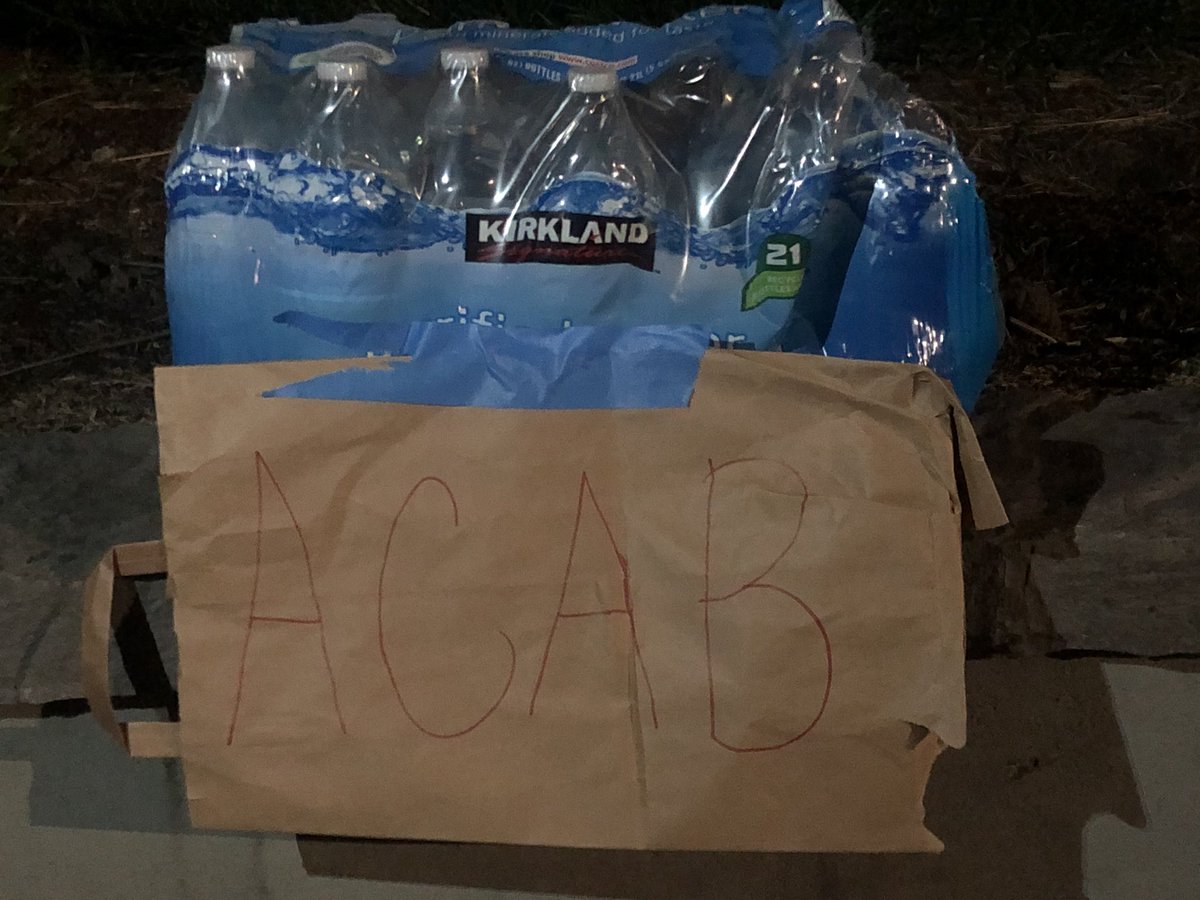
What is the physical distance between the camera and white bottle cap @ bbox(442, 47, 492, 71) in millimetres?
699

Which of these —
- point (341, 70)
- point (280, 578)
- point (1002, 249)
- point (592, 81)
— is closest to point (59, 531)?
point (280, 578)

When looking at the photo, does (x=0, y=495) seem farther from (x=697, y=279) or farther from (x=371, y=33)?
(x=697, y=279)

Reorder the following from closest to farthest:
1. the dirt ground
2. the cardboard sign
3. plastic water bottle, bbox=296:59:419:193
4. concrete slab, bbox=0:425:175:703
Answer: the cardboard sign, plastic water bottle, bbox=296:59:419:193, concrete slab, bbox=0:425:175:703, the dirt ground

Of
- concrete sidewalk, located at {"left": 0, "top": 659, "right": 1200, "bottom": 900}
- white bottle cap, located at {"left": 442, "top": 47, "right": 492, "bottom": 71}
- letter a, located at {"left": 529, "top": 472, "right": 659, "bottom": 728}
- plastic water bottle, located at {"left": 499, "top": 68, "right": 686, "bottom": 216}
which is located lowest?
concrete sidewalk, located at {"left": 0, "top": 659, "right": 1200, "bottom": 900}

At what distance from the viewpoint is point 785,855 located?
0.77m

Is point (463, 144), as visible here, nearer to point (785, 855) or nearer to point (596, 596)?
point (596, 596)

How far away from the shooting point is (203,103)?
73cm

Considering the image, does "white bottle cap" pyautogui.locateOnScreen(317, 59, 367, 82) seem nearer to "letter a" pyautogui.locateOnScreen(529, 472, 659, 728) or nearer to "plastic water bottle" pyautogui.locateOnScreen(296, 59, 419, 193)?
"plastic water bottle" pyautogui.locateOnScreen(296, 59, 419, 193)

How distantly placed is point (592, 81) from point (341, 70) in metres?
0.18

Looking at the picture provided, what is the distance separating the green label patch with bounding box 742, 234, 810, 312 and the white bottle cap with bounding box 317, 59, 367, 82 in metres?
0.31

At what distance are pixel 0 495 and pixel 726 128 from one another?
2.37 ft

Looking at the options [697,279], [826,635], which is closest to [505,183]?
[697,279]
